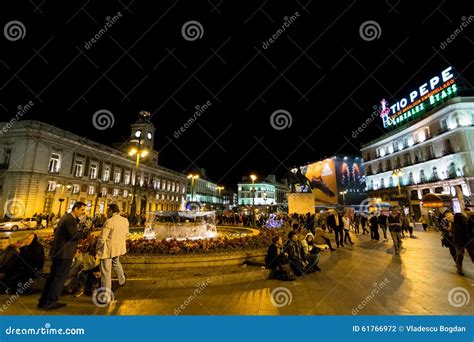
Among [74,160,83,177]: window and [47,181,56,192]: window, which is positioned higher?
[74,160,83,177]: window

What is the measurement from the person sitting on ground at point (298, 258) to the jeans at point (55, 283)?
4.95 meters

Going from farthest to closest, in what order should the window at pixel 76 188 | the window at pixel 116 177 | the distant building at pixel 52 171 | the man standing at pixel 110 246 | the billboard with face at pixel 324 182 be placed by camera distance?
the billboard with face at pixel 324 182 → the window at pixel 116 177 → the window at pixel 76 188 → the distant building at pixel 52 171 → the man standing at pixel 110 246

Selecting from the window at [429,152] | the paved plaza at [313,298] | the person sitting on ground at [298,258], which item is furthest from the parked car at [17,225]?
the window at [429,152]

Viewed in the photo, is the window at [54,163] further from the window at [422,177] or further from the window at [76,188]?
the window at [422,177]

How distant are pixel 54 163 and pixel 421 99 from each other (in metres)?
51.4

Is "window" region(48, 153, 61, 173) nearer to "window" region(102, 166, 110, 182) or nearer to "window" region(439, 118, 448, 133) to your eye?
"window" region(102, 166, 110, 182)

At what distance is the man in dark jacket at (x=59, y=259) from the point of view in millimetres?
4062

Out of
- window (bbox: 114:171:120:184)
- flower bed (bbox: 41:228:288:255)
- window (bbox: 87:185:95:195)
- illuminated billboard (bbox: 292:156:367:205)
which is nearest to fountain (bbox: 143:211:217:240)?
flower bed (bbox: 41:228:288:255)

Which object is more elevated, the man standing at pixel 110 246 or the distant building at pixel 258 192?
the distant building at pixel 258 192

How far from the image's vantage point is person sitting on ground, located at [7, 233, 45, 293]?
475cm

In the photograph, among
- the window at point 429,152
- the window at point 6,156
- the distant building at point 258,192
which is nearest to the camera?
the window at point 6,156

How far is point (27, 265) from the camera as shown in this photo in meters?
4.77

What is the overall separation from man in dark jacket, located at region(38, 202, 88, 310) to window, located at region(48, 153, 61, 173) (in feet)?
111

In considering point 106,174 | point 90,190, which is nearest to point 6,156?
point 90,190
